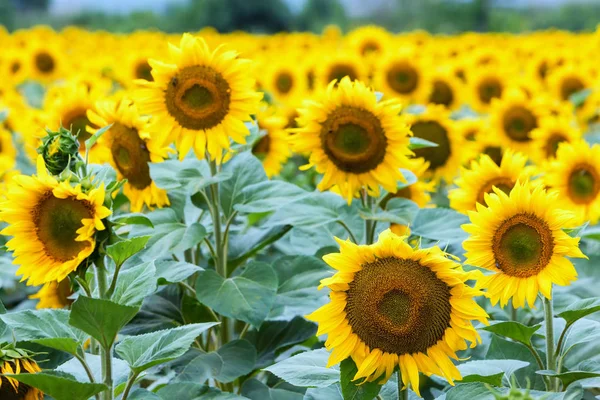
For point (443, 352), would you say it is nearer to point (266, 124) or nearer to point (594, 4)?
point (266, 124)

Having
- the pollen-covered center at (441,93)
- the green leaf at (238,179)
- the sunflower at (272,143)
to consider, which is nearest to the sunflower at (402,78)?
the pollen-covered center at (441,93)

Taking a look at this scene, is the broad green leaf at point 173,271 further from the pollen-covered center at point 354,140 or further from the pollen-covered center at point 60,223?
the pollen-covered center at point 354,140

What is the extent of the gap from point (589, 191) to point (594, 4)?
17.4 m

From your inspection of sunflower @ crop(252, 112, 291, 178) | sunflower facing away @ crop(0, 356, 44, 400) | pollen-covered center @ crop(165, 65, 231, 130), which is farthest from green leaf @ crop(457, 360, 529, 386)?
sunflower @ crop(252, 112, 291, 178)

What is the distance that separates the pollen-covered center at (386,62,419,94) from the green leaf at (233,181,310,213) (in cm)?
214

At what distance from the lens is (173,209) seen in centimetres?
241

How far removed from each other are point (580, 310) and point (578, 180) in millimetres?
1053

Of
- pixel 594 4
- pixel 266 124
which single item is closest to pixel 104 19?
pixel 594 4

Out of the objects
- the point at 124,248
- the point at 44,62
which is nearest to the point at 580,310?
the point at 124,248

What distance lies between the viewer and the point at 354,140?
7.59 ft

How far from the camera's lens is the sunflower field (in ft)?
5.02

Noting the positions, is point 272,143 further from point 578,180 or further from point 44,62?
point 44,62

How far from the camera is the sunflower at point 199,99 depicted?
222cm

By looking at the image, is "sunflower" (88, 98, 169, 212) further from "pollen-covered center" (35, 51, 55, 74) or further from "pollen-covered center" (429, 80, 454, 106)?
"pollen-covered center" (35, 51, 55, 74)
